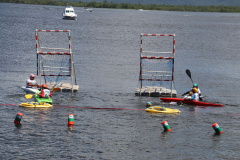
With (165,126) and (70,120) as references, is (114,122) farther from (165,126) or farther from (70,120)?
(165,126)

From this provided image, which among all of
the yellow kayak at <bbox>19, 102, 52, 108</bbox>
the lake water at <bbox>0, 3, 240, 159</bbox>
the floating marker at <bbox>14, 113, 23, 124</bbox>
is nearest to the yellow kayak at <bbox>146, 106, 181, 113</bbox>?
the lake water at <bbox>0, 3, 240, 159</bbox>

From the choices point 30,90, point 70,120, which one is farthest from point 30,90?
point 70,120

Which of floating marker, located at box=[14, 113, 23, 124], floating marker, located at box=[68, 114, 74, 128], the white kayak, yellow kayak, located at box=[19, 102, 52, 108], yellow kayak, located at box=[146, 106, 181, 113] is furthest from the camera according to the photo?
the white kayak

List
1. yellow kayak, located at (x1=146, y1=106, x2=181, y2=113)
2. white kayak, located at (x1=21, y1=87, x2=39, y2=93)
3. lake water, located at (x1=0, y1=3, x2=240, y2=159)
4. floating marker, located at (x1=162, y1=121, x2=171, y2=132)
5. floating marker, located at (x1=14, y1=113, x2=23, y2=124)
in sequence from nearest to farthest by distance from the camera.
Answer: lake water, located at (x1=0, y1=3, x2=240, y2=159), floating marker, located at (x1=14, y1=113, x2=23, y2=124), floating marker, located at (x1=162, y1=121, x2=171, y2=132), yellow kayak, located at (x1=146, y1=106, x2=181, y2=113), white kayak, located at (x1=21, y1=87, x2=39, y2=93)

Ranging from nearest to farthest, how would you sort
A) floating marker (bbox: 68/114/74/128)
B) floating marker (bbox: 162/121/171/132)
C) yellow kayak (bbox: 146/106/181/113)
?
floating marker (bbox: 162/121/171/132), floating marker (bbox: 68/114/74/128), yellow kayak (bbox: 146/106/181/113)

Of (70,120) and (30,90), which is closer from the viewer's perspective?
(70,120)

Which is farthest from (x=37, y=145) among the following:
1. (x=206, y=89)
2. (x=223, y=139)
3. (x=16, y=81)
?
(x=206, y=89)

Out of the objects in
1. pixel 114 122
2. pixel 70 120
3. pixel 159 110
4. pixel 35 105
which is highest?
pixel 35 105

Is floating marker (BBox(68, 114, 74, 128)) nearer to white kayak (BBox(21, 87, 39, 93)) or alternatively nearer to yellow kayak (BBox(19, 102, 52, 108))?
yellow kayak (BBox(19, 102, 52, 108))

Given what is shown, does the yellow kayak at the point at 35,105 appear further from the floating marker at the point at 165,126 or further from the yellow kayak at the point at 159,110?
the floating marker at the point at 165,126

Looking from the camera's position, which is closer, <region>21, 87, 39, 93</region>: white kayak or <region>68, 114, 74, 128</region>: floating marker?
<region>68, 114, 74, 128</region>: floating marker

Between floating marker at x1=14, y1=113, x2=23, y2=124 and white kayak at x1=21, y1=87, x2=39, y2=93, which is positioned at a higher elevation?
white kayak at x1=21, y1=87, x2=39, y2=93

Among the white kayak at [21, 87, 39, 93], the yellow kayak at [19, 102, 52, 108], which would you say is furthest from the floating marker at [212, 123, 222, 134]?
the white kayak at [21, 87, 39, 93]

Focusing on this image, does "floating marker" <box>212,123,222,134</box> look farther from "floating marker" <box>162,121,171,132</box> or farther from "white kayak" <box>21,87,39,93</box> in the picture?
"white kayak" <box>21,87,39,93</box>
